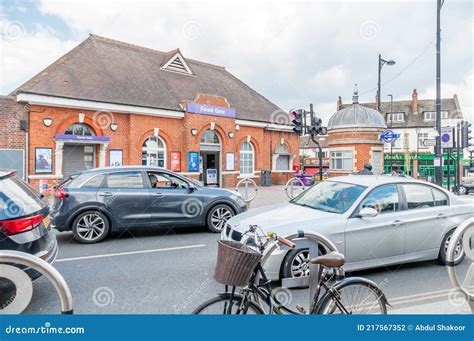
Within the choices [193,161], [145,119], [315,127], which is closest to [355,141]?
[315,127]

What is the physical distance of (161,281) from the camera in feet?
14.9

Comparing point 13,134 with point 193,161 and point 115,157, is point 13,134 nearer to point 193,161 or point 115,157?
point 115,157

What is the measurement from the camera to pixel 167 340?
2328 millimetres

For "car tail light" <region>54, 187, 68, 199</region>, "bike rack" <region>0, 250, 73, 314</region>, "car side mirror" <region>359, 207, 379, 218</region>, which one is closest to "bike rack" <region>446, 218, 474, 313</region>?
"car side mirror" <region>359, 207, 379, 218</region>

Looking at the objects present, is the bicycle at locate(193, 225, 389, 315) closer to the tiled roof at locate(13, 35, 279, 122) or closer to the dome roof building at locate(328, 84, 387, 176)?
the dome roof building at locate(328, 84, 387, 176)

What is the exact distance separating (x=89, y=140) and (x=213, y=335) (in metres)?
15.3

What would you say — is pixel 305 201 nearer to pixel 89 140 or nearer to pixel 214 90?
pixel 89 140

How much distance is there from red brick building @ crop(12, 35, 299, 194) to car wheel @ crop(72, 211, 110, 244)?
375 inches

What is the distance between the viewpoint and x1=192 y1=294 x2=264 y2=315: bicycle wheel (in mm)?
2361

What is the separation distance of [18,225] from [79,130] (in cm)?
1352

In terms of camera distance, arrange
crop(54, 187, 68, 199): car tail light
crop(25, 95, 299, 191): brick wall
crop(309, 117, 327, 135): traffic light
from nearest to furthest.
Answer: crop(54, 187, 68, 199): car tail light
crop(309, 117, 327, 135): traffic light
crop(25, 95, 299, 191): brick wall

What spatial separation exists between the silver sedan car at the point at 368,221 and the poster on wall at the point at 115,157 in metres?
13.3

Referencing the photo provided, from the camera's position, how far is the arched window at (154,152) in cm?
1798

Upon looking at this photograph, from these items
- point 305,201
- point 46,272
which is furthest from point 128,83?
point 46,272
